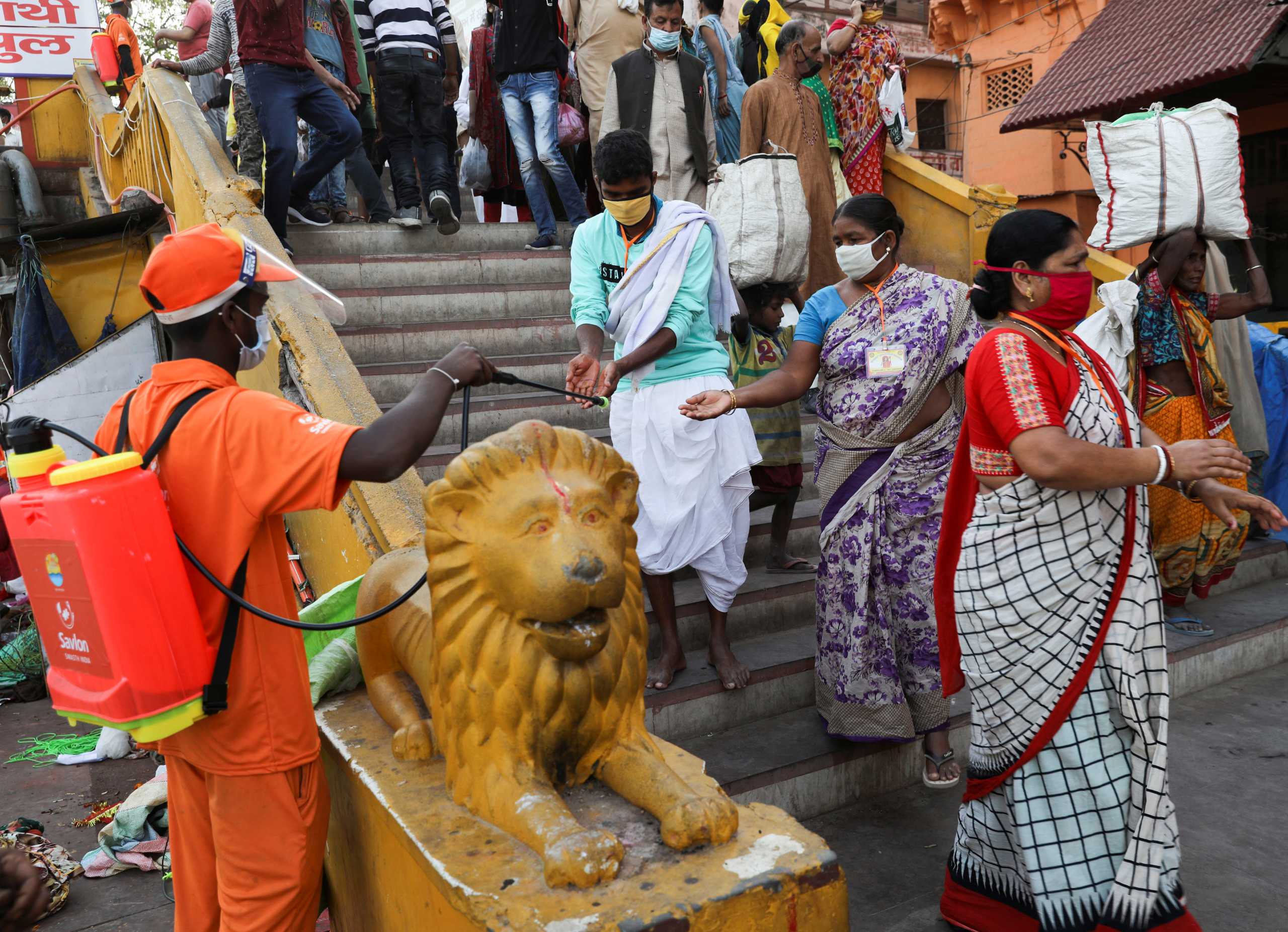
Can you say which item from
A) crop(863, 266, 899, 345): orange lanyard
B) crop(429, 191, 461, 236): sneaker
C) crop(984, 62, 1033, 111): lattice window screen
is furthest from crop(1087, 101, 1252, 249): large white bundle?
crop(984, 62, 1033, 111): lattice window screen

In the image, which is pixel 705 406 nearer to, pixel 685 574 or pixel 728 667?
pixel 728 667

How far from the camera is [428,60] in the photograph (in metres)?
7.13

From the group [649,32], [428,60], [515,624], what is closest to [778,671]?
[515,624]

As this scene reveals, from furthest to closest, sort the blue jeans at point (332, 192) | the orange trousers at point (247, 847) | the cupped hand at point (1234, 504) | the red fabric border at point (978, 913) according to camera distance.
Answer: the blue jeans at point (332, 192), the red fabric border at point (978, 913), the cupped hand at point (1234, 504), the orange trousers at point (247, 847)

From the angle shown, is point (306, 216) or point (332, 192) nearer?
point (306, 216)

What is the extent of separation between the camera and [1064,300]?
8.57 feet

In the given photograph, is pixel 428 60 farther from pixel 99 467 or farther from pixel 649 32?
pixel 99 467

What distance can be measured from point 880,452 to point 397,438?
2109 millimetres

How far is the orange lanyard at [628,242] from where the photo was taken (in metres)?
3.87

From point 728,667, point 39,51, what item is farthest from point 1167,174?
point 39,51

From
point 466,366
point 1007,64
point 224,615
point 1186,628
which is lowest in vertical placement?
point 1186,628

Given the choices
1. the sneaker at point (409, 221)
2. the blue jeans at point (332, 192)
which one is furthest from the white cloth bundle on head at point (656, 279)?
the blue jeans at point (332, 192)

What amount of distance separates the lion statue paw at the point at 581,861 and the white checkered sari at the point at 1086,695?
1289mm

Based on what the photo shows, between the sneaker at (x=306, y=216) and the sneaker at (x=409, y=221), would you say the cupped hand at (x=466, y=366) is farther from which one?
the sneaker at (x=306, y=216)
